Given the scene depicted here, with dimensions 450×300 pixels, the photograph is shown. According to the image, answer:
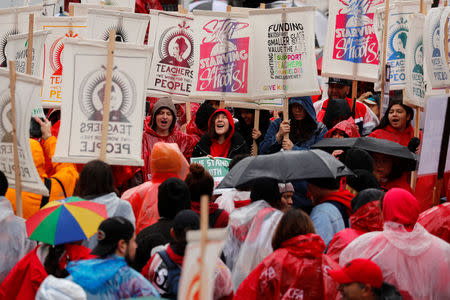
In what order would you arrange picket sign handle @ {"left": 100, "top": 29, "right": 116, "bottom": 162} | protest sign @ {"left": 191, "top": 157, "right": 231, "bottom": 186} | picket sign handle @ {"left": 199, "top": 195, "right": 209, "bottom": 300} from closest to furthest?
picket sign handle @ {"left": 199, "top": 195, "right": 209, "bottom": 300}, picket sign handle @ {"left": 100, "top": 29, "right": 116, "bottom": 162}, protest sign @ {"left": 191, "top": 157, "right": 231, "bottom": 186}

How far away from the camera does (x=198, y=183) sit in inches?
292

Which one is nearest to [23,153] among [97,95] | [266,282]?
[97,95]

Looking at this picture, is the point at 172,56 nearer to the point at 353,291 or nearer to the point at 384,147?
the point at 384,147

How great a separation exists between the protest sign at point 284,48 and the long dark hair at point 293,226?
4307mm

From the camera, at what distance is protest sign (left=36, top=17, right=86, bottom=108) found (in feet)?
34.5

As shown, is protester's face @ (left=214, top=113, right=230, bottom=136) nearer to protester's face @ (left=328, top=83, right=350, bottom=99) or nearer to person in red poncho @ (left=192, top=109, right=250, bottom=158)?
person in red poncho @ (left=192, top=109, right=250, bottom=158)

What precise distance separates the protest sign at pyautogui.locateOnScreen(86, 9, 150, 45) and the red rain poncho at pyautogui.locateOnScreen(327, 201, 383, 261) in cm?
495

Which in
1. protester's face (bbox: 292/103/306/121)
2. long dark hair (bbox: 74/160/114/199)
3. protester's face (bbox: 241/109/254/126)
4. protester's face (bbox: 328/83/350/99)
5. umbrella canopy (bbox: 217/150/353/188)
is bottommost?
long dark hair (bbox: 74/160/114/199)

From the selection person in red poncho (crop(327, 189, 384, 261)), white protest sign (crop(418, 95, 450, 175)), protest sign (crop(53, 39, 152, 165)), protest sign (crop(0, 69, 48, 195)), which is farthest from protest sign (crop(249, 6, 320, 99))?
person in red poncho (crop(327, 189, 384, 261))

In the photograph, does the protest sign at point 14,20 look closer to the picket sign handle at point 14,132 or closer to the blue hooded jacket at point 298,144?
the blue hooded jacket at point 298,144

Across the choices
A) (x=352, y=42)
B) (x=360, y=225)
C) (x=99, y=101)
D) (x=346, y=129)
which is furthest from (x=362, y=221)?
(x=352, y=42)

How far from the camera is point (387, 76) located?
1092 cm

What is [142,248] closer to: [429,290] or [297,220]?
[297,220]

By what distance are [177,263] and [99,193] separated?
1.27 meters
